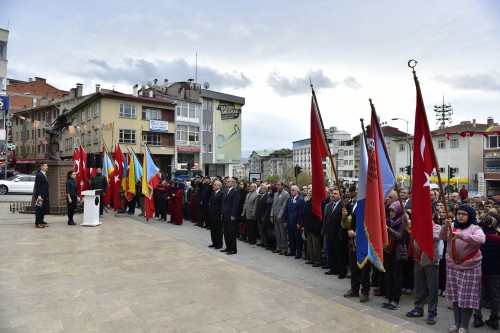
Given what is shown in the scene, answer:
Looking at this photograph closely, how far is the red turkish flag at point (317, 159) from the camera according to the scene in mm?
6832

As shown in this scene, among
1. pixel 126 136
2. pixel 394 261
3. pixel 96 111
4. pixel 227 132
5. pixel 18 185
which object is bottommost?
pixel 394 261

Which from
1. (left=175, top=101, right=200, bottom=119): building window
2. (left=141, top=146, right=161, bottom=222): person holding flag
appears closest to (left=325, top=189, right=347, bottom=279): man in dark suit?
(left=141, top=146, right=161, bottom=222): person holding flag

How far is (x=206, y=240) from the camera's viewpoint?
1188 cm

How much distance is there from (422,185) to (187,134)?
46540 millimetres

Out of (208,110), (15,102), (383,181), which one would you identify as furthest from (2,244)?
(15,102)

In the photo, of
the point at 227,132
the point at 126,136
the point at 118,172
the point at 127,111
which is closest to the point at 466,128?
the point at 227,132

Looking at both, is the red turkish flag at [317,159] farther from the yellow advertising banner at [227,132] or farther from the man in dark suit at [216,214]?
the yellow advertising banner at [227,132]

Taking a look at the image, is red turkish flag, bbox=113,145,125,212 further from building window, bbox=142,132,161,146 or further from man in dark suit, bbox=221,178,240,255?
building window, bbox=142,132,161,146

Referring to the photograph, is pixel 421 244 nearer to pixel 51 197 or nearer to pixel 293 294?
pixel 293 294

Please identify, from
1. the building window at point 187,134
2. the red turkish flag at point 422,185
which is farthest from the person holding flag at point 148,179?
the building window at point 187,134

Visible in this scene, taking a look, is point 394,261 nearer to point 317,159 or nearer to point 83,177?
point 317,159

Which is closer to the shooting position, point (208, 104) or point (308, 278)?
point (308, 278)

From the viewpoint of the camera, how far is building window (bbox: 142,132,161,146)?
151 ft

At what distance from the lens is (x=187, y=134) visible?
50312mm
